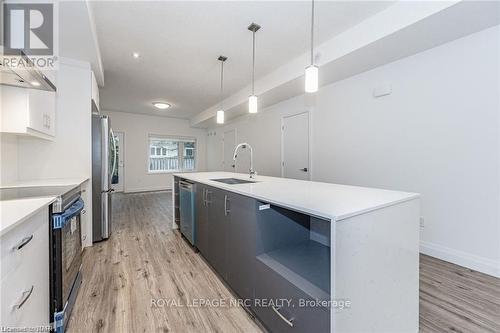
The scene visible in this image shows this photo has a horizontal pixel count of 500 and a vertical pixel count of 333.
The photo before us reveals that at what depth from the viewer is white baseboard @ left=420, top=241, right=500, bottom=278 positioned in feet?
6.94

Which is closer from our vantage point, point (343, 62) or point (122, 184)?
point (343, 62)

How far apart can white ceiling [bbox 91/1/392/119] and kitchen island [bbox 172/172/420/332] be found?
1.90 metres

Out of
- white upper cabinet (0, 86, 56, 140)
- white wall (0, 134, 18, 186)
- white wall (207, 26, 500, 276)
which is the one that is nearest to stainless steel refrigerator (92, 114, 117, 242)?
white wall (0, 134, 18, 186)

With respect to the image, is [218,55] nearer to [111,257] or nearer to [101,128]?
[101,128]

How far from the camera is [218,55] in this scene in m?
3.22

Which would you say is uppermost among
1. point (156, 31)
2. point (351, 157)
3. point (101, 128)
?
point (156, 31)

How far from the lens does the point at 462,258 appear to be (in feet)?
7.58

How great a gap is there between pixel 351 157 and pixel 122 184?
269 inches

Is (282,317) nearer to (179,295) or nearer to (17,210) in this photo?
(179,295)

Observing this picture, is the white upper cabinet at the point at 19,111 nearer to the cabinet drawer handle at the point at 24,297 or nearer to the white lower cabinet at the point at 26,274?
the white lower cabinet at the point at 26,274

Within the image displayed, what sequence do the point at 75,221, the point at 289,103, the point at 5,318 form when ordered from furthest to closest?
the point at 289,103 < the point at 75,221 < the point at 5,318

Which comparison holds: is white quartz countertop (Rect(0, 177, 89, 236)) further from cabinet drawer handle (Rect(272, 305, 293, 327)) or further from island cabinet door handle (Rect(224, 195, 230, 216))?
cabinet drawer handle (Rect(272, 305, 293, 327))

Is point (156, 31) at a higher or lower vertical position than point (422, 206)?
higher

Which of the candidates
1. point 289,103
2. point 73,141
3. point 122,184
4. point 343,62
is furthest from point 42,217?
point 122,184
